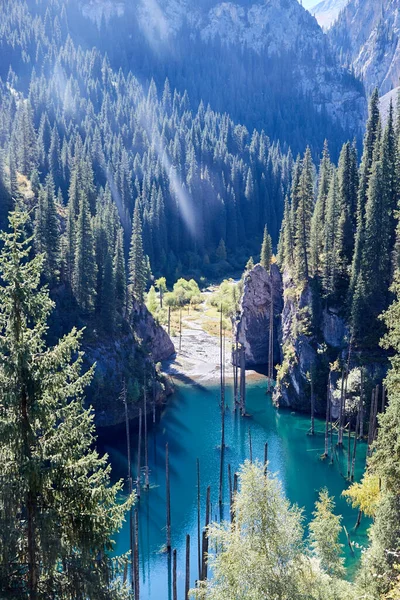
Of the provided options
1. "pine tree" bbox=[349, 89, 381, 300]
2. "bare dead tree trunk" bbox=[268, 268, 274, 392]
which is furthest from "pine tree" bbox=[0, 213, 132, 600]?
"bare dead tree trunk" bbox=[268, 268, 274, 392]

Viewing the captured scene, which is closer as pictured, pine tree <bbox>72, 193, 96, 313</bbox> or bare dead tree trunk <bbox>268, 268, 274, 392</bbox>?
pine tree <bbox>72, 193, 96, 313</bbox>

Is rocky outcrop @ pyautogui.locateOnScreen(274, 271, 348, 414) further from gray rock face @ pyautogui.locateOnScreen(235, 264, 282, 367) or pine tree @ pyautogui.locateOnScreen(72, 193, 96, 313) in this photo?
pine tree @ pyautogui.locateOnScreen(72, 193, 96, 313)

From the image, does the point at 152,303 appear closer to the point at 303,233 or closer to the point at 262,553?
the point at 303,233

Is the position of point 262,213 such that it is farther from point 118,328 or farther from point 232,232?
point 118,328

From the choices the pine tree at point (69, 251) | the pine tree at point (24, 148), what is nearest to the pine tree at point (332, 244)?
the pine tree at point (69, 251)

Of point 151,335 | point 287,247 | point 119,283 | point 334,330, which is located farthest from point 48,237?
point 334,330

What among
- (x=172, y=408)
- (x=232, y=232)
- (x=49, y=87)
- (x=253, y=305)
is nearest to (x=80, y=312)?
(x=172, y=408)
